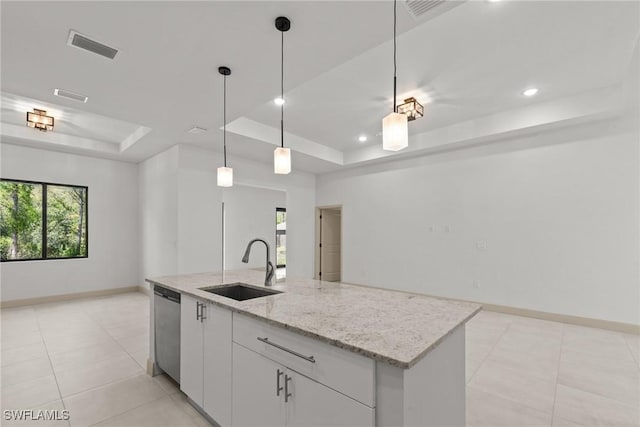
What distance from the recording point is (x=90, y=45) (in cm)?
234

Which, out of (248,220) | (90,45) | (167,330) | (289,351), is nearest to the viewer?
(289,351)

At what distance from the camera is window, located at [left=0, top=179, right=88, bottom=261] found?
504 cm

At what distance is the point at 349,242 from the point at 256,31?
5256 mm

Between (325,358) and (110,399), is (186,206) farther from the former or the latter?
(325,358)

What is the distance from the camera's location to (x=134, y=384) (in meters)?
2.56

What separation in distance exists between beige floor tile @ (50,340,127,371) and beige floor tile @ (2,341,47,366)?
17 cm

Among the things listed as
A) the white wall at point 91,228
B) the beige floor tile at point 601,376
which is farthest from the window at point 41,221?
the beige floor tile at point 601,376

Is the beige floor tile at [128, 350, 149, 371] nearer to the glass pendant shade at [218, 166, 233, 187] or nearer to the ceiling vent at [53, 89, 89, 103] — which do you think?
the glass pendant shade at [218, 166, 233, 187]

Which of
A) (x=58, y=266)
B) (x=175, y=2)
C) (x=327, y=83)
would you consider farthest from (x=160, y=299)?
(x=58, y=266)

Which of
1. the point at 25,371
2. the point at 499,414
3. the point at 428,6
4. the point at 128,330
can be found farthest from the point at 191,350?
the point at 428,6

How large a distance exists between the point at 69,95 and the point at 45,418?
310 cm

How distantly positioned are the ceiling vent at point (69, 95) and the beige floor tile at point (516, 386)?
194 inches

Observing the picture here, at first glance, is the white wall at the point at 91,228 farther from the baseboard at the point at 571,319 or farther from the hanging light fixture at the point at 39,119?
the baseboard at the point at 571,319

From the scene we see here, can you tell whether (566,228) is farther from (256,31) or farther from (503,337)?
(256,31)
